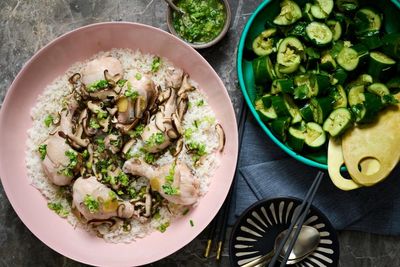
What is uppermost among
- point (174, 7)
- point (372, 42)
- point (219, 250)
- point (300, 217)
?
point (174, 7)

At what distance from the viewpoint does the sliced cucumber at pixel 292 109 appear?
8.66 feet

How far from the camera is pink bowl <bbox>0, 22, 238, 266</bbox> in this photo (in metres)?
2.62

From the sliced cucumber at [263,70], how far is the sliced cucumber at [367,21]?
49cm

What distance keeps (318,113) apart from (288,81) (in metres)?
0.23

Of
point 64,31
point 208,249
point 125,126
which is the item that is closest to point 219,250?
point 208,249

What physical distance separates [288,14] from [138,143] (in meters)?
1.01

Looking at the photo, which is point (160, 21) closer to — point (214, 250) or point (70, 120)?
point (70, 120)

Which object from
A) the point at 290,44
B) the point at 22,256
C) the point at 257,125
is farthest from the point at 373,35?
the point at 22,256

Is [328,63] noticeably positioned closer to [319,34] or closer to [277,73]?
[319,34]

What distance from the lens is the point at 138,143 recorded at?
2656 millimetres

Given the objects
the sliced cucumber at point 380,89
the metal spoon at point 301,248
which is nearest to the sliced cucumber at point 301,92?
the sliced cucumber at point 380,89

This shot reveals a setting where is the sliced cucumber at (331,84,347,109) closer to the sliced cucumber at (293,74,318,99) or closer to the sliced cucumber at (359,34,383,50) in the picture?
the sliced cucumber at (293,74,318,99)

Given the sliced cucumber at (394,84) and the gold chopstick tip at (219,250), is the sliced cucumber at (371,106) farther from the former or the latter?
the gold chopstick tip at (219,250)

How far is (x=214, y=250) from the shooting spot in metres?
2.85
